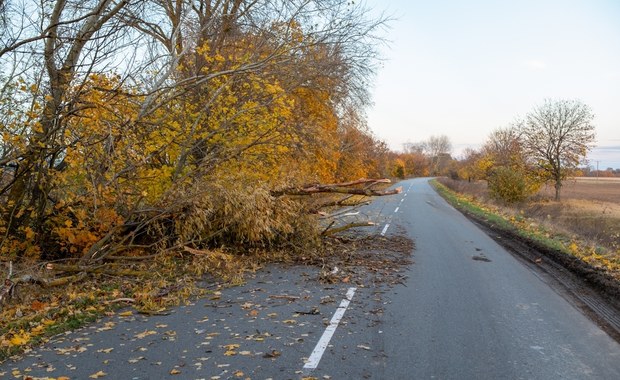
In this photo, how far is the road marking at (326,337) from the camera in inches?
181

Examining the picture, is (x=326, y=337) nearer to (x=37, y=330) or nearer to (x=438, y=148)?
(x=37, y=330)

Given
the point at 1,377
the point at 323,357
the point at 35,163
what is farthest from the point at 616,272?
the point at 35,163

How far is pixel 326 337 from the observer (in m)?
5.33

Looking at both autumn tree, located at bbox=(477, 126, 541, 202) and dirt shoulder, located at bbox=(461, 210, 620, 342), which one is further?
autumn tree, located at bbox=(477, 126, 541, 202)

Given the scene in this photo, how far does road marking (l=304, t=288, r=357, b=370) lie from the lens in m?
4.59

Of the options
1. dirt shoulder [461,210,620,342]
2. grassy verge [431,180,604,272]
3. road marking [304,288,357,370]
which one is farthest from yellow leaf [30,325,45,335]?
grassy verge [431,180,604,272]

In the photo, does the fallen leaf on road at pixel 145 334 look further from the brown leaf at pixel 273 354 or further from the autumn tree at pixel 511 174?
the autumn tree at pixel 511 174

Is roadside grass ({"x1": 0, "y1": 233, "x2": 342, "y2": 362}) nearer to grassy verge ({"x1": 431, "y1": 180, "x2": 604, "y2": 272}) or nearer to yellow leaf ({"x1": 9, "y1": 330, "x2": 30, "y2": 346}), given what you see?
yellow leaf ({"x1": 9, "y1": 330, "x2": 30, "y2": 346})

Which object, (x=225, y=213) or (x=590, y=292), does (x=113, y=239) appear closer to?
(x=225, y=213)

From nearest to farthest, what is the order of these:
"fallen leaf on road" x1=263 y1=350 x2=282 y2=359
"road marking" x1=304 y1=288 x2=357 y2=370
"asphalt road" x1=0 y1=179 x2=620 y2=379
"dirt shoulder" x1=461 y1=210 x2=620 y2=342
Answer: "asphalt road" x1=0 y1=179 x2=620 y2=379 < "road marking" x1=304 y1=288 x2=357 y2=370 < "fallen leaf on road" x1=263 y1=350 x2=282 y2=359 < "dirt shoulder" x1=461 y1=210 x2=620 y2=342

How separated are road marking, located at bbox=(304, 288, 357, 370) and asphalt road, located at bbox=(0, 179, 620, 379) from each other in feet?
0.05

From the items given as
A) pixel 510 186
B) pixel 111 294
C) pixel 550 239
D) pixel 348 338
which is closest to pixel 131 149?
pixel 111 294

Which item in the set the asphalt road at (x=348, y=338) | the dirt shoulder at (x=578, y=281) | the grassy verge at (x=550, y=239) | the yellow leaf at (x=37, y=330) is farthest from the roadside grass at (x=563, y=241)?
the yellow leaf at (x=37, y=330)

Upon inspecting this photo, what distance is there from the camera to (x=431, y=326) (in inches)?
228
